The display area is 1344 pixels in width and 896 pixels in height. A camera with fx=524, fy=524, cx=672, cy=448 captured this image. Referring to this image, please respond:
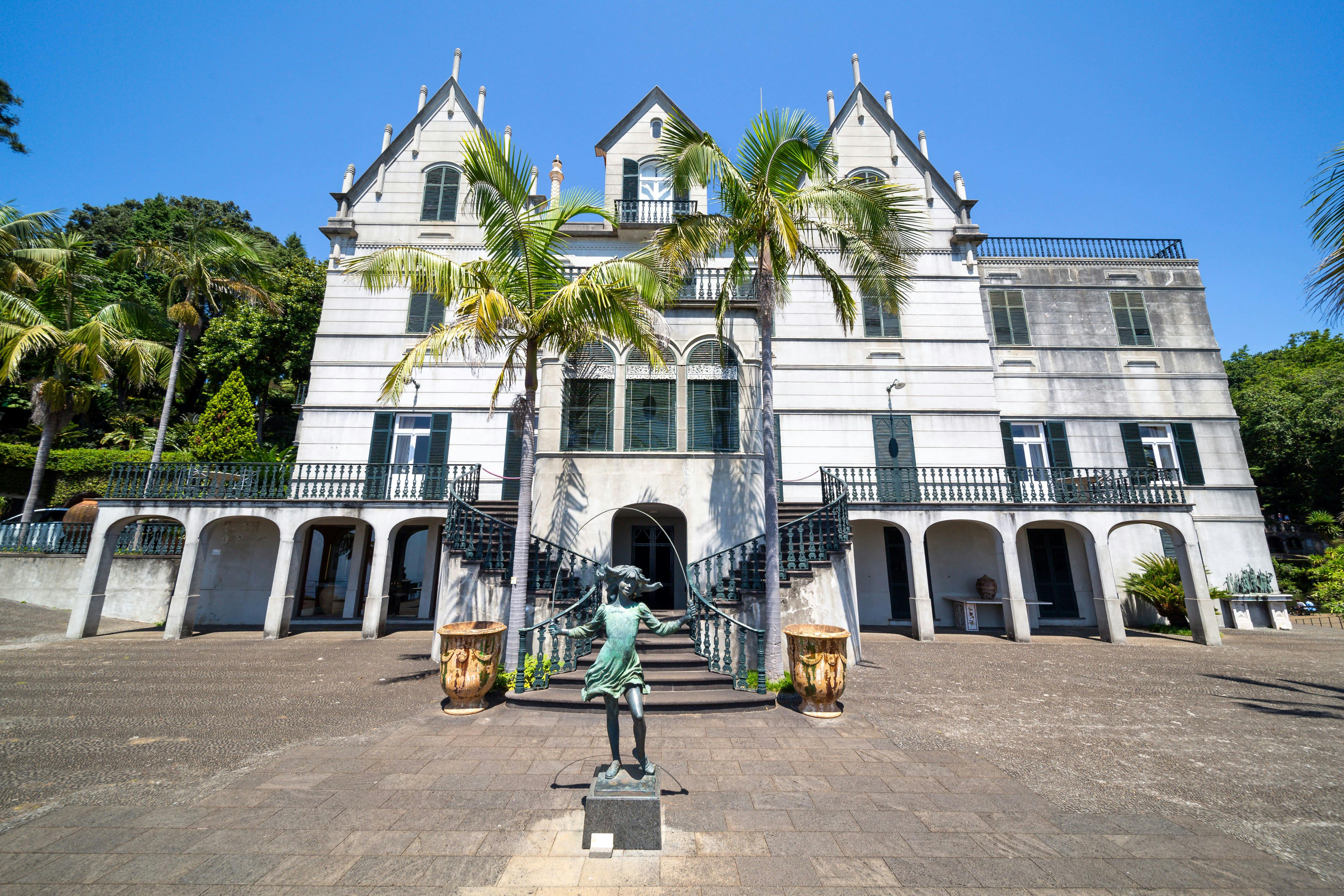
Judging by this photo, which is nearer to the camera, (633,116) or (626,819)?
(626,819)

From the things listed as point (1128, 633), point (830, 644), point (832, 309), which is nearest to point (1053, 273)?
point (832, 309)

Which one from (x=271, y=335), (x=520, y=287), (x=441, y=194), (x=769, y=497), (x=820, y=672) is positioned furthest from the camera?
(x=271, y=335)

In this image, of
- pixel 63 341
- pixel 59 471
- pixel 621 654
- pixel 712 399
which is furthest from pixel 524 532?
pixel 59 471

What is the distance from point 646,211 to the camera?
16984 mm

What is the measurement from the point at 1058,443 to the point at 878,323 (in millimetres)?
7297

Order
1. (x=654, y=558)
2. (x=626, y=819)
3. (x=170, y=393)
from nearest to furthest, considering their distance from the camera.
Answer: (x=626, y=819) → (x=654, y=558) → (x=170, y=393)

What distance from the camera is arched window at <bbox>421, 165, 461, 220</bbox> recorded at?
58.0 ft

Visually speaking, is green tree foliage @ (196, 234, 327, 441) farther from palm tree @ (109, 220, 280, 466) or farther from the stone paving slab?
the stone paving slab

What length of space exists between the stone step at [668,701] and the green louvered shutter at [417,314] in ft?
42.4

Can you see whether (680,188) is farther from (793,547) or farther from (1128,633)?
(1128,633)

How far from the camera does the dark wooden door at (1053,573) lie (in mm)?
16406

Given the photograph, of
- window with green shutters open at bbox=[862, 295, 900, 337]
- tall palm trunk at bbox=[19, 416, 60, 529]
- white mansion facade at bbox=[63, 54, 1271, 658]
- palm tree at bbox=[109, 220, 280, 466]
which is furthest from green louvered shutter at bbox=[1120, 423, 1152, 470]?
tall palm trunk at bbox=[19, 416, 60, 529]

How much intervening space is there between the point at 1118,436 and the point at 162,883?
23408 millimetres

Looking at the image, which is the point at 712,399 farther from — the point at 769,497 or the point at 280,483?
the point at 280,483
